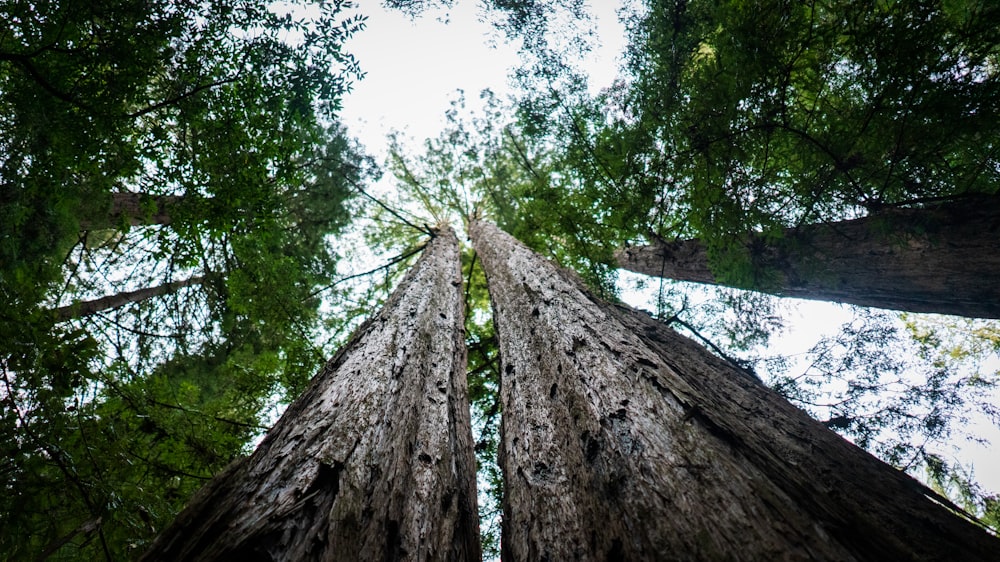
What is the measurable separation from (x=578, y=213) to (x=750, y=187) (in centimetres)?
220

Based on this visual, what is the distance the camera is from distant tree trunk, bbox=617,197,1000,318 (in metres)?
2.89

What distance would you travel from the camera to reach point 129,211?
16.0 feet

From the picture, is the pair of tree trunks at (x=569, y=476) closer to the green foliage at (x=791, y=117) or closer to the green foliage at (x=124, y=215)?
the green foliage at (x=124, y=215)

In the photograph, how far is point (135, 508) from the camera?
2.17m

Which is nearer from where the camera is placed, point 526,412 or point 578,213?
point 526,412

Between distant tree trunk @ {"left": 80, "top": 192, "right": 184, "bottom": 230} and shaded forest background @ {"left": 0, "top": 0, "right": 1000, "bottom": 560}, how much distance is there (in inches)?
1.9

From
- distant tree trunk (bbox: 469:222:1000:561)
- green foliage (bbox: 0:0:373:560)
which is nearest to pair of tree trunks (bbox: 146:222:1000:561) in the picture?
distant tree trunk (bbox: 469:222:1000:561)

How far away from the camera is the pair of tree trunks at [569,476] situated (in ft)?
3.45

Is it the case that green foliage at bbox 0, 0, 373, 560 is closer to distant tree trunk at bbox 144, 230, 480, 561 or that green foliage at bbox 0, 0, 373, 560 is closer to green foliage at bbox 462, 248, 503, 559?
distant tree trunk at bbox 144, 230, 480, 561

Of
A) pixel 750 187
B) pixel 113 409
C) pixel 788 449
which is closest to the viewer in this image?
pixel 788 449

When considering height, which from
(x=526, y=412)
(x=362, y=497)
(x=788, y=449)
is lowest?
(x=362, y=497)

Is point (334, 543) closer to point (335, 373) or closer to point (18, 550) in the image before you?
point (335, 373)

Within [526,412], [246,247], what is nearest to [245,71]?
[246,247]

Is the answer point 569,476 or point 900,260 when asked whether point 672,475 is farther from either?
point 900,260
